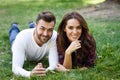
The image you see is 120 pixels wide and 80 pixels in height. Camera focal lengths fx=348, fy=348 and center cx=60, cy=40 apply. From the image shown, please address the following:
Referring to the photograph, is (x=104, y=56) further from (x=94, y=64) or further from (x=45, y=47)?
(x=45, y=47)

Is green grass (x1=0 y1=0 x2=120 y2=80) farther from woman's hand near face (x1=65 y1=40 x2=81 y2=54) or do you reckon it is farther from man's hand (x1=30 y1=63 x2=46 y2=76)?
woman's hand near face (x1=65 y1=40 x2=81 y2=54)

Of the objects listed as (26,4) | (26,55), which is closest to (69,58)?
(26,55)

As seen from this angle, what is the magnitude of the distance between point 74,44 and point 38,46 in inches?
29.1

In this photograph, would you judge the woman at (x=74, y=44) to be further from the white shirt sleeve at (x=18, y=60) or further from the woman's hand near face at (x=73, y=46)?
the white shirt sleeve at (x=18, y=60)

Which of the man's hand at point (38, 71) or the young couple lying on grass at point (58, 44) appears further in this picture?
the young couple lying on grass at point (58, 44)

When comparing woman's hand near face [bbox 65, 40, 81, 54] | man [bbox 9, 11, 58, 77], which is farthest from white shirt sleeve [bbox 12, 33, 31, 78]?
woman's hand near face [bbox 65, 40, 81, 54]

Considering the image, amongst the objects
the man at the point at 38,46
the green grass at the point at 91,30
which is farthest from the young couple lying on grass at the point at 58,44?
the green grass at the point at 91,30

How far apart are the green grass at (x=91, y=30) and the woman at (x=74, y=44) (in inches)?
7.2

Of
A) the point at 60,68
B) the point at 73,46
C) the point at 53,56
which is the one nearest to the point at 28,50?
the point at 53,56

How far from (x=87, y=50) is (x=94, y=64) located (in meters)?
0.24

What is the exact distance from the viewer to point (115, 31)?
27.7 ft

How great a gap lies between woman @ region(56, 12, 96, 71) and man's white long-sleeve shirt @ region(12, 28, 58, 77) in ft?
0.34

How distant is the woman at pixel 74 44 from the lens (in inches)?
199

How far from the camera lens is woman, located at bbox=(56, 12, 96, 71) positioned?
5.05 m
